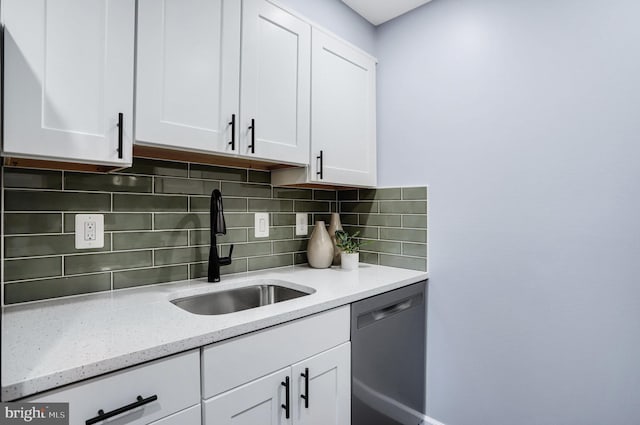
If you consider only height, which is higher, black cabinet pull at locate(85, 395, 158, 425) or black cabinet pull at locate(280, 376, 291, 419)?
black cabinet pull at locate(85, 395, 158, 425)

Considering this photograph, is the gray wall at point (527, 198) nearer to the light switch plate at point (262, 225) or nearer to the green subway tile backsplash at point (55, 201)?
the light switch plate at point (262, 225)

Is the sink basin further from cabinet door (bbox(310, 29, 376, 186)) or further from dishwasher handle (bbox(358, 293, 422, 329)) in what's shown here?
cabinet door (bbox(310, 29, 376, 186))

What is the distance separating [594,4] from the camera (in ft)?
4.66

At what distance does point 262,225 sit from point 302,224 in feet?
0.98

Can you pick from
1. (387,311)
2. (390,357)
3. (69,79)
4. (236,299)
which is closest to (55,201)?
(69,79)

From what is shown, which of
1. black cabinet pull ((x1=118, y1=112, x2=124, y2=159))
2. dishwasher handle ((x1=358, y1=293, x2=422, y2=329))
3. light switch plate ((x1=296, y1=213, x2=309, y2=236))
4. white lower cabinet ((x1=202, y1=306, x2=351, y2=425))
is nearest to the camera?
white lower cabinet ((x1=202, y1=306, x2=351, y2=425))

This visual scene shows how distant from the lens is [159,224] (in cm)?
148

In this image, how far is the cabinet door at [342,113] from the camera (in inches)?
68.7

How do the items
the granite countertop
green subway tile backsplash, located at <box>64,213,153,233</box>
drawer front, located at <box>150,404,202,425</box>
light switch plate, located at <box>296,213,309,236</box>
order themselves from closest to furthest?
the granite countertop < drawer front, located at <box>150,404,202,425</box> < green subway tile backsplash, located at <box>64,213,153,233</box> < light switch plate, located at <box>296,213,309,236</box>

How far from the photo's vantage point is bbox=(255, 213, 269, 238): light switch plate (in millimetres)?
1844

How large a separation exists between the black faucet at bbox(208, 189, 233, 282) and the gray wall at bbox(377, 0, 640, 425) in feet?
3.46

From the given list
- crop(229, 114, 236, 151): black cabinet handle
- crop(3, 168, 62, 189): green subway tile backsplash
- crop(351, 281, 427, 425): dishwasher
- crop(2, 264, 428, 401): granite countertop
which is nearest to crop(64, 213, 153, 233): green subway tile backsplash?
crop(3, 168, 62, 189): green subway tile backsplash

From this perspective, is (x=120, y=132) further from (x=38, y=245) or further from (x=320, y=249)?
(x=320, y=249)

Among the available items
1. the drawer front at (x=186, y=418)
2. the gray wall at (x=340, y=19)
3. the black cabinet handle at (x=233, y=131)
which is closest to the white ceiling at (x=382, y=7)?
the gray wall at (x=340, y=19)
